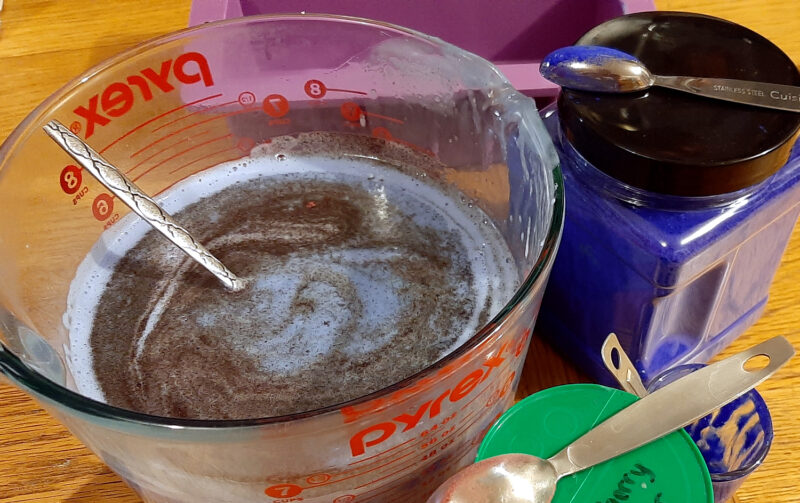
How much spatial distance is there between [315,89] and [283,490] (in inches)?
15.5

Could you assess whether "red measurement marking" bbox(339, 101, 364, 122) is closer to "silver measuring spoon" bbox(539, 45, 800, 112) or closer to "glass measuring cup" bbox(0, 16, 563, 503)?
"glass measuring cup" bbox(0, 16, 563, 503)

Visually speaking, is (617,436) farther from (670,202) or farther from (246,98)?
(246,98)

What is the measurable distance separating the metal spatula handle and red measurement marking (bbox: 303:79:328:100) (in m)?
0.40

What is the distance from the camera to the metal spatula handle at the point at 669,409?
1.67ft

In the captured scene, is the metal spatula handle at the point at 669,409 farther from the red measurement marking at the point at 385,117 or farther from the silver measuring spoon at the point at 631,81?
the red measurement marking at the point at 385,117

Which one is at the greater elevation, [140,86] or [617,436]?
[140,86]

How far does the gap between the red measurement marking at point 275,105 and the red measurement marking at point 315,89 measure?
0.02 m

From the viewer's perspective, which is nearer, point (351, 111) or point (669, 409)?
point (669, 409)

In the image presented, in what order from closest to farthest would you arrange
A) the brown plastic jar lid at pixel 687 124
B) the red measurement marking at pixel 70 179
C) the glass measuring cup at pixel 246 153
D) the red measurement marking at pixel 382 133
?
the glass measuring cup at pixel 246 153
the brown plastic jar lid at pixel 687 124
the red measurement marking at pixel 70 179
the red measurement marking at pixel 382 133

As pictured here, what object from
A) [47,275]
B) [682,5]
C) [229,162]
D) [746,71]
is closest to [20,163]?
[47,275]

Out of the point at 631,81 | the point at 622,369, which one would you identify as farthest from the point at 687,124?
the point at 622,369

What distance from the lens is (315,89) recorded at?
734mm

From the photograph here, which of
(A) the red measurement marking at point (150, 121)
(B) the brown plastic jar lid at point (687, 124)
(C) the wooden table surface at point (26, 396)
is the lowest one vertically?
(C) the wooden table surface at point (26, 396)

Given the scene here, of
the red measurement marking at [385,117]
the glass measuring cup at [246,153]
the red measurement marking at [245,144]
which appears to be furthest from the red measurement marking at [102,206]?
the red measurement marking at [385,117]
